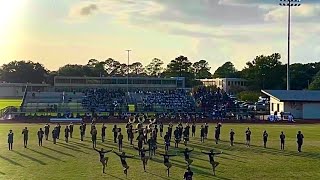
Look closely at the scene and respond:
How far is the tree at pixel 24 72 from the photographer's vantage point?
146000mm

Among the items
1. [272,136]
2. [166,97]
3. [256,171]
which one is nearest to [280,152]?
[256,171]

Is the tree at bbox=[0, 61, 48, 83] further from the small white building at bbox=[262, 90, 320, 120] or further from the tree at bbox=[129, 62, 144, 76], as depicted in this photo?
the small white building at bbox=[262, 90, 320, 120]

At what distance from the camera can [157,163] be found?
25.6 m

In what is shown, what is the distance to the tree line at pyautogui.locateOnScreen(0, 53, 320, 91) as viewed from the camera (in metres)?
121

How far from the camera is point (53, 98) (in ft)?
262

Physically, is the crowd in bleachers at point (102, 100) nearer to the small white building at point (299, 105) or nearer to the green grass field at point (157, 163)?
the small white building at point (299, 105)

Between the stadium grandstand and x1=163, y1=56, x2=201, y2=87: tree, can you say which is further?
x1=163, y1=56, x2=201, y2=87: tree

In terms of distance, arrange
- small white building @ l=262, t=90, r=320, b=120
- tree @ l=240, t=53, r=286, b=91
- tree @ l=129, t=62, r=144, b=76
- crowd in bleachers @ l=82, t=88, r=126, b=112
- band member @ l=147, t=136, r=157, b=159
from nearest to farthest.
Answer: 1. band member @ l=147, t=136, r=157, b=159
2. small white building @ l=262, t=90, r=320, b=120
3. crowd in bleachers @ l=82, t=88, r=126, b=112
4. tree @ l=240, t=53, r=286, b=91
5. tree @ l=129, t=62, r=144, b=76

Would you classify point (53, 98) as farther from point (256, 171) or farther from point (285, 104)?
point (256, 171)

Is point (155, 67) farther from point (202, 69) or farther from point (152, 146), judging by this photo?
point (152, 146)

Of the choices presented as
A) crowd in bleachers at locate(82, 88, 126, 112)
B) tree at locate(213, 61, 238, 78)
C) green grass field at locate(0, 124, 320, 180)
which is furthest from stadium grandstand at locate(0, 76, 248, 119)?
tree at locate(213, 61, 238, 78)

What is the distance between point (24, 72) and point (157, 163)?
127 metres

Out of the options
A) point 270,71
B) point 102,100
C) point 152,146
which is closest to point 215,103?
point 102,100

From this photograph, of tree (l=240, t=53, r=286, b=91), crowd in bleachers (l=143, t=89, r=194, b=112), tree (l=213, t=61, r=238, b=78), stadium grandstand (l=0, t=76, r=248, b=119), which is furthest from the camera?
tree (l=213, t=61, r=238, b=78)
